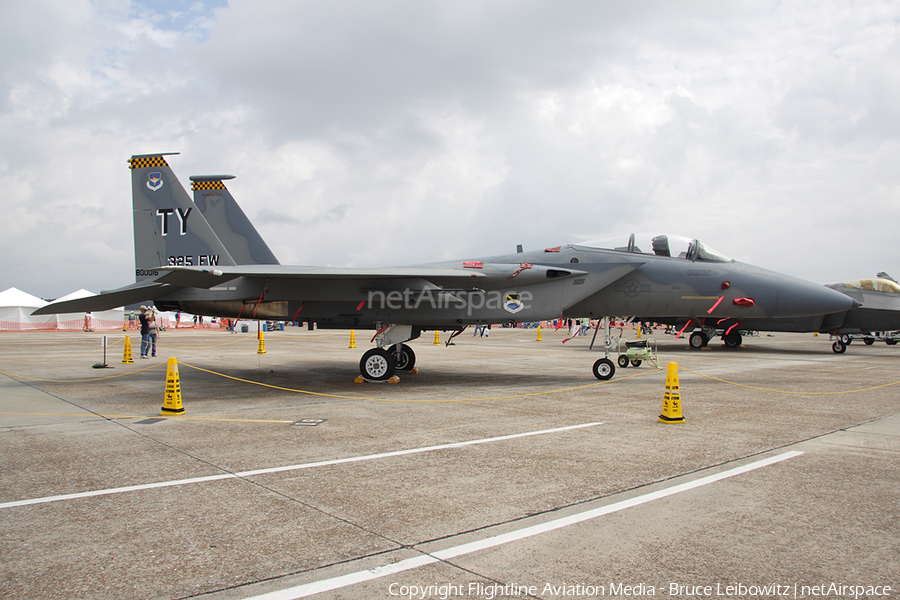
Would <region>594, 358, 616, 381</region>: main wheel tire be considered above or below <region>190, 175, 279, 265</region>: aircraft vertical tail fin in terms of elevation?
below

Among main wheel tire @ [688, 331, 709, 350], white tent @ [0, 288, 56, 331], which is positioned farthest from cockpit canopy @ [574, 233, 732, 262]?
white tent @ [0, 288, 56, 331]

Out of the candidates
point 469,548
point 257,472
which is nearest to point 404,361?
point 257,472

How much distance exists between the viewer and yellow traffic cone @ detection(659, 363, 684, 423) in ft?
20.4

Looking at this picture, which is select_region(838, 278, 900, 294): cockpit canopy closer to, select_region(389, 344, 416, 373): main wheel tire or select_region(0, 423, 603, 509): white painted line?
select_region(389, 344, 416, 373): main wheel tire

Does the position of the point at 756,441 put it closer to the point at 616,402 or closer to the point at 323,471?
the point at 616,402

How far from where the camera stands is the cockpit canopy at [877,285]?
1798 centimetres

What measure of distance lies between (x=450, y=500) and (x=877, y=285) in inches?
816

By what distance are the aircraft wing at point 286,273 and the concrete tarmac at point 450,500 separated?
81.0 inches

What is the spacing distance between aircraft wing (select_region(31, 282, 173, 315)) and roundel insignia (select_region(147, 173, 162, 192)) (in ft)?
6.72

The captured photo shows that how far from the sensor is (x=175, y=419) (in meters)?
6.53

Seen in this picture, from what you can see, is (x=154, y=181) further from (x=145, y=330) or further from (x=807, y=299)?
(x=807, y=299)

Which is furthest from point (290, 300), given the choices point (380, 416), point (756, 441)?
point (756, 441)

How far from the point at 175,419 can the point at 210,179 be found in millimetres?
6844

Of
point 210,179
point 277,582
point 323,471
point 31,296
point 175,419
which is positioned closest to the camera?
point 277,582
